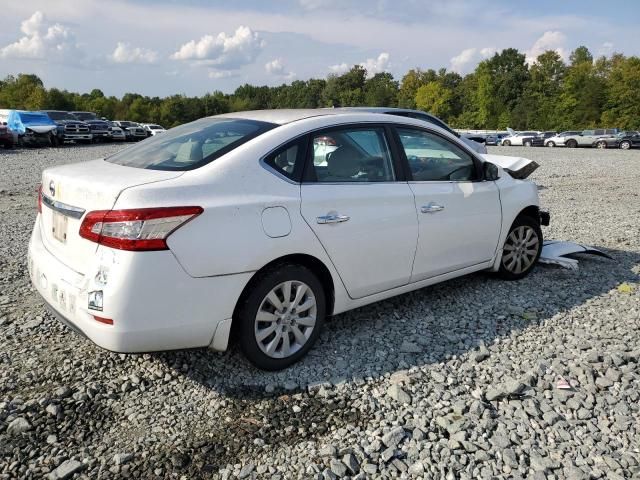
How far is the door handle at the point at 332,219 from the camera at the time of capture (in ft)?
11.4

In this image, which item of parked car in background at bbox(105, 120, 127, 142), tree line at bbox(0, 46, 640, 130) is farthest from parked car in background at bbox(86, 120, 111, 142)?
tree line at bbox(0, 46, 640, 130)

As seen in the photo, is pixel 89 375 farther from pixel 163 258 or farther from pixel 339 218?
pixel 339 218

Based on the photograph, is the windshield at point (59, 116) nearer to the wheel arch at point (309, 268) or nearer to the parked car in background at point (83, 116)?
the parked car in background at point (83, 116)

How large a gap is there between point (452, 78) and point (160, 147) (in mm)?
106514

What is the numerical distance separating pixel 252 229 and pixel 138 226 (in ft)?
2.10

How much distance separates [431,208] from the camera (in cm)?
416

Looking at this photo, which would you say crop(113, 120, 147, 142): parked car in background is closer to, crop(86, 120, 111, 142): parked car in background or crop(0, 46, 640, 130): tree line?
crop(86, 120, 111, 142): parked car in background

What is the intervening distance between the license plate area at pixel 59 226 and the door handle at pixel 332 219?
1528 millimetres

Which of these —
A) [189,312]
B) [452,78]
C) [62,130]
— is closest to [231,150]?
[189,312]

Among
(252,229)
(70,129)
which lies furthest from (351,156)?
(70,129)

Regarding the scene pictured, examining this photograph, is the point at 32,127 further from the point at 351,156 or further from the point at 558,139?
the point at 558,139

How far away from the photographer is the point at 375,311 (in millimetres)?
4555

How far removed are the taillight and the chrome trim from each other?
22 cm

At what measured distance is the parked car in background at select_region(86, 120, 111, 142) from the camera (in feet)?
110
